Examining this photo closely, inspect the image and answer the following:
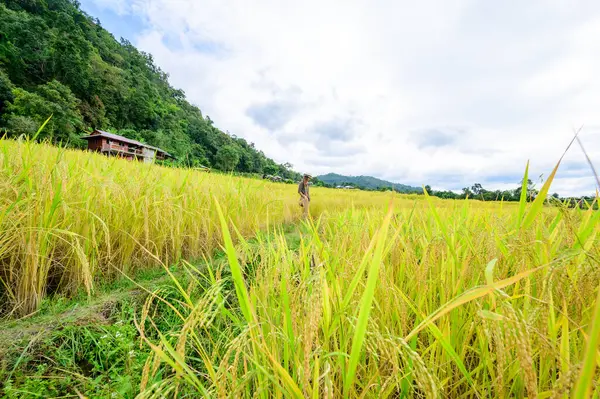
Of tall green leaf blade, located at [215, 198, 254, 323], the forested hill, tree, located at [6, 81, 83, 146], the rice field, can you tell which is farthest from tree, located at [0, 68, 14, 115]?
tall green leaf blade, located at [215, 198, 254, 323]

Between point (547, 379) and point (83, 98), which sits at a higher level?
point (83, 98)

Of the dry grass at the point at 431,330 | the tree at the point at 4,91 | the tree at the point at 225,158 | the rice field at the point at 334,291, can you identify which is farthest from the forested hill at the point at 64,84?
the dry grass at the point at 431,330

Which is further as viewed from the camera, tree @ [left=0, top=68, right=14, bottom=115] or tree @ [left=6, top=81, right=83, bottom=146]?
tree @ [left=0, top=68, right=14, bottom=115]

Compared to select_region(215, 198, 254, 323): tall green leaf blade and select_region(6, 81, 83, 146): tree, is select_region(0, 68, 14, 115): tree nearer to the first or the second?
select_region(6, 81, 83, 146): tree

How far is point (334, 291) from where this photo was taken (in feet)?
3.51

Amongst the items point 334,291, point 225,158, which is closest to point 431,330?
point 334,291

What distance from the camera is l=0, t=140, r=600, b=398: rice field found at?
19.8 inches

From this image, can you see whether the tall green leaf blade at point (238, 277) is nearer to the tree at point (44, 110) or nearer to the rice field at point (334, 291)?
the rice field at point (334, 291)

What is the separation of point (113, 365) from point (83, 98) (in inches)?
1654

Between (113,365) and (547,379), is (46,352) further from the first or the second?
(547,379)

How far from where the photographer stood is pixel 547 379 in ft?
2.35

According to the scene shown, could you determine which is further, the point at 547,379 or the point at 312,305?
the point at 547,379

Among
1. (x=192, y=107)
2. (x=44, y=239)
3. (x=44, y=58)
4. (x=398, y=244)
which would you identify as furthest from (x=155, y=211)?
(x=192, y=107)

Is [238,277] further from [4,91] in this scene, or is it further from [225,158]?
[225,158]
